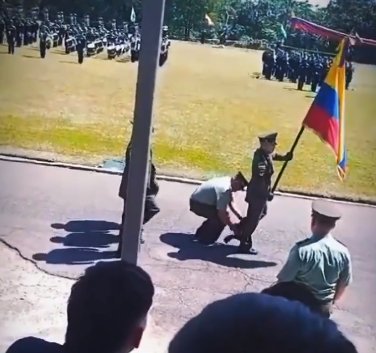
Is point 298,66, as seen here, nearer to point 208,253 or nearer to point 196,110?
point 196,110

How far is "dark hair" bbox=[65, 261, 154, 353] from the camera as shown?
143cm

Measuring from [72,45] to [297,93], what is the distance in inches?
40.3

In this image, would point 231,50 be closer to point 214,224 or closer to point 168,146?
point 168,146

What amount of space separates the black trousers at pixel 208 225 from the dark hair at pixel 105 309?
8.09ft

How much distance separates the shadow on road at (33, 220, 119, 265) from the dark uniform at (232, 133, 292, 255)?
68cm

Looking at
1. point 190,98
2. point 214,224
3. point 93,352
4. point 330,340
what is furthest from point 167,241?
point 330,340

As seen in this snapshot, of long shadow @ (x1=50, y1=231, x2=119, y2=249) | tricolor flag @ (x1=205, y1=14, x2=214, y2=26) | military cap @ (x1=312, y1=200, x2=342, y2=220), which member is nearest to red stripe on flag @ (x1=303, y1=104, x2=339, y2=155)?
military cap @ (x1=312, y1=200, x2=342, y2=220)

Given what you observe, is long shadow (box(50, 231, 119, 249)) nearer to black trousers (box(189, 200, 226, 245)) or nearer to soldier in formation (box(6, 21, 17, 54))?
black trousers (box(189, 200, 226, 245))

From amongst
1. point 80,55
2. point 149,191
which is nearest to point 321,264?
point 149,191

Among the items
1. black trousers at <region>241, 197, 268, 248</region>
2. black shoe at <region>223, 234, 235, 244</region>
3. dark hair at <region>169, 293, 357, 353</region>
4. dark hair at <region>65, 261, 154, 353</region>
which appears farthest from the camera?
black shoe at <region>223, 234, 235, 244</region>

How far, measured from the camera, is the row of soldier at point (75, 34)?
127 inches

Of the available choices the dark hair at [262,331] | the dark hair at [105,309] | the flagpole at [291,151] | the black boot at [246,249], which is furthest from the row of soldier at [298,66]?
the dark hair at [262,331]

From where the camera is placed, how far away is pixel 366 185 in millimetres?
3428

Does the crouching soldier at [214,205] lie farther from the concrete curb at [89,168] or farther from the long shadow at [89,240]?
the long shadow at [89,240]
